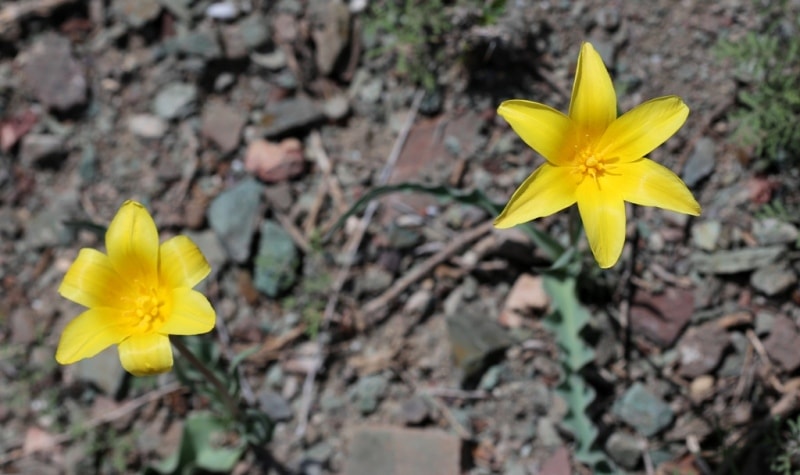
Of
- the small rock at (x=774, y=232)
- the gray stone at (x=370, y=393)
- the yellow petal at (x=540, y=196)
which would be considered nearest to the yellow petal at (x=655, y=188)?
the yellow petal at (x=540, y=196)

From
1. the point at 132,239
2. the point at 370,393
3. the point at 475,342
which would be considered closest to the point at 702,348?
the point at 475,342

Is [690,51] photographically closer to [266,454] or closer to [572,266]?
[572,266]

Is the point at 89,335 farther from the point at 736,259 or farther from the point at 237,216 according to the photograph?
the point at 736,259

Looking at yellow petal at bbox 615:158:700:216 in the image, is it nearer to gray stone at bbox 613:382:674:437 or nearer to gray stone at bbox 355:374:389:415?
gray stone at bbox 613:382:674:437

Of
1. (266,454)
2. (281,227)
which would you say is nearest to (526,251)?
(281,227)

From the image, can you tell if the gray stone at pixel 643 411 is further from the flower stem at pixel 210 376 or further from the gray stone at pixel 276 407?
the flower stem at pixel 210 376

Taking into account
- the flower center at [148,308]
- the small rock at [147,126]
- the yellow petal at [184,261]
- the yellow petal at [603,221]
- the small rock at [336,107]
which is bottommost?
the small rock at [147,126]
